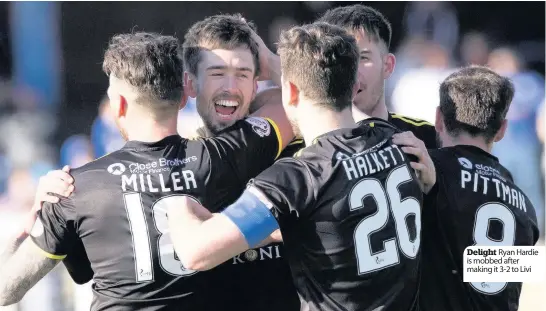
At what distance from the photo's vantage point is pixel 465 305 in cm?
357

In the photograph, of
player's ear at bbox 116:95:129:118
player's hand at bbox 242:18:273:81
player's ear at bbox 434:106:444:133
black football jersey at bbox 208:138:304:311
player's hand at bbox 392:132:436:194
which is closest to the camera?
player's hand at bbox 392:132:436:194

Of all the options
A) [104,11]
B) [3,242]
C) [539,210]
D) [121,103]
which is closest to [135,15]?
[104,11]

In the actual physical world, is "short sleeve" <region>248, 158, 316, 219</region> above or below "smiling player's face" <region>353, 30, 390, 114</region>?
below

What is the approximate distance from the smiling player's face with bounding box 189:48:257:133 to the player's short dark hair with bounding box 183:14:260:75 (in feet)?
0.10

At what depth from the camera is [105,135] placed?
31.5 ft

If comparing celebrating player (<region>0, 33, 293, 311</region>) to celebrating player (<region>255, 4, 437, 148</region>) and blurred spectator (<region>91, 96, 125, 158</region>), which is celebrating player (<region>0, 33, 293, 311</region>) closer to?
celebrating player (<region>255, 4, 437, 148</region>)

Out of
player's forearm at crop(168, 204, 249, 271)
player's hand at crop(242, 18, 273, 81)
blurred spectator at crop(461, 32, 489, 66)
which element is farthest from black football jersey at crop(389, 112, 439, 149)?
blurred spectator at crop(461, 32, 489, 66)

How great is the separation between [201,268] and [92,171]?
Result: 30.8 inches

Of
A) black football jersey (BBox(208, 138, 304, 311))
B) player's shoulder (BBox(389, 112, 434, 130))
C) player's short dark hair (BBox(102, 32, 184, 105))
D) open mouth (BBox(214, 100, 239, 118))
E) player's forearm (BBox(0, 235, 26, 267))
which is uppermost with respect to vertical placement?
player's short dark hair (BBox(102, 32, 184, 105))

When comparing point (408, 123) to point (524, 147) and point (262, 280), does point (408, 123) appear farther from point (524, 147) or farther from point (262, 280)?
point (524, 147)

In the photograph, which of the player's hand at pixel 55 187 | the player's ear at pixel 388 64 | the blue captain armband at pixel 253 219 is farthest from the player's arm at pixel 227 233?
the player's ear at pixel 388 64

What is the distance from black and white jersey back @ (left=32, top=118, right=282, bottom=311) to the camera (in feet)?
10.6

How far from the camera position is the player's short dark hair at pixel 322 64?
299cm

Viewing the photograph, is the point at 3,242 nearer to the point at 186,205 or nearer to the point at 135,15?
the point at 135,15
